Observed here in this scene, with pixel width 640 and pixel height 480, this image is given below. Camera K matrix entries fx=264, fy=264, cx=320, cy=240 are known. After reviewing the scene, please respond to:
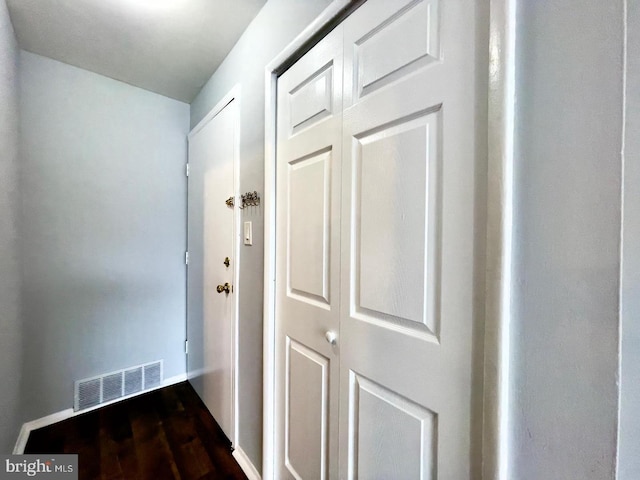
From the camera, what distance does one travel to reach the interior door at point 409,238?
588 millimetres

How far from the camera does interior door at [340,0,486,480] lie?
0.59 metres

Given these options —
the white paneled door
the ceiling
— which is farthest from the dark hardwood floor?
the ceiling

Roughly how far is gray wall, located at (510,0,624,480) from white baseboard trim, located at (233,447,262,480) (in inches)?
51.4

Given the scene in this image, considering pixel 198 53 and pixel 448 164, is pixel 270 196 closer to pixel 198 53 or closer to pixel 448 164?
pixel 448 164

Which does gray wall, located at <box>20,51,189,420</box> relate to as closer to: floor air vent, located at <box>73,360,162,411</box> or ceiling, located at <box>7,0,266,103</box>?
floor air vent, located at <box>73,360,162,411</box>

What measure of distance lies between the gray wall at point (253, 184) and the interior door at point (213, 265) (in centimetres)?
13

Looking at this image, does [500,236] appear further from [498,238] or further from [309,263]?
[309,263]

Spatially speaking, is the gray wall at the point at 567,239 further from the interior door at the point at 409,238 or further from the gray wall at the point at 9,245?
the gray wall at the point at 9,245

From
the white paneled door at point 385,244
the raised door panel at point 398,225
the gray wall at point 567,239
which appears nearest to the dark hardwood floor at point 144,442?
the white paneled door at point 385,244

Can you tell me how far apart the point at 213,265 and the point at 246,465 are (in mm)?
1151

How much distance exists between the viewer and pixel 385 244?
75 cm

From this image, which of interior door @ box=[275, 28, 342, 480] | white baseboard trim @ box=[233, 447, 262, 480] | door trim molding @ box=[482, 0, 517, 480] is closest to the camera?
door trim molding @ box=[482, 0, 517, 480]

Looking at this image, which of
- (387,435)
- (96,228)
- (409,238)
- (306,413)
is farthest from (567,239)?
(96,228)

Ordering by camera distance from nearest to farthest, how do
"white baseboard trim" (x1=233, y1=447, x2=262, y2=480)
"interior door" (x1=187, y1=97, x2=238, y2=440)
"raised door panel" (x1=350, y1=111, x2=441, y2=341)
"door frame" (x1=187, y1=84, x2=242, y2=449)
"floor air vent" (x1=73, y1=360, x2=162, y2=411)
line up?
"raised door panel" (x1=350, y1=111, x2=441, y2=341) < "white baseboard trim" (x1=233, y1=447, x2=262, y2=480) < "door frame" (x1=187, y1=84, x2=242, y2=449) < "interior door" (x1=187, y1=97, x2=238, y2=440) < "floor air vent" (x1=73, y1=360, x2=162, y2=411)
